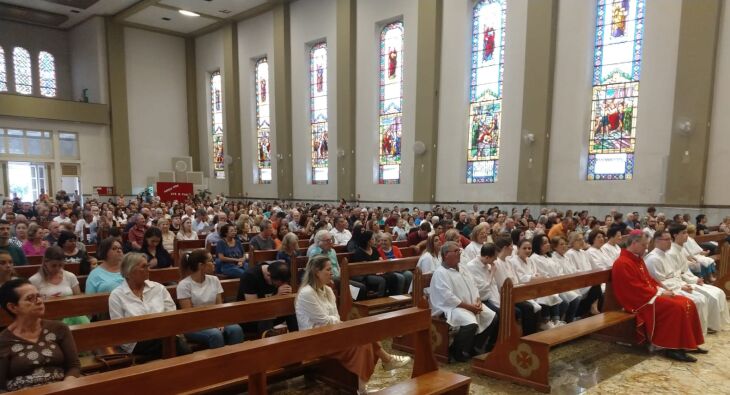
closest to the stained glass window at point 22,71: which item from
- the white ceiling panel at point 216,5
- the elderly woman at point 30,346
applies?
the white ceiling panel at point 216,5

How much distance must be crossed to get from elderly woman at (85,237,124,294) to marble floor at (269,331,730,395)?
1.66 meters

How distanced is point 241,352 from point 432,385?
122 cm

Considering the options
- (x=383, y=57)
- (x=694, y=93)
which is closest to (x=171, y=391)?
(x=694, y=93)

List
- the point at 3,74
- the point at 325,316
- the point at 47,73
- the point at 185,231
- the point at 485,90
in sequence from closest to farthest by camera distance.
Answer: the point at 325,316, the point at 185,231, the point at 485,90, the point at 3,74, the point at 47,73

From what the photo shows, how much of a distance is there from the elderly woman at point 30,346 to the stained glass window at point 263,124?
17.8 m

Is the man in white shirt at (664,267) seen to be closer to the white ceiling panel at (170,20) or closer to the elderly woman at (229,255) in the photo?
the elderly woman at (229,255)

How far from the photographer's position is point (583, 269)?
5457 millimetres

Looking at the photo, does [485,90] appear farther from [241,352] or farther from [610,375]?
[241,352]

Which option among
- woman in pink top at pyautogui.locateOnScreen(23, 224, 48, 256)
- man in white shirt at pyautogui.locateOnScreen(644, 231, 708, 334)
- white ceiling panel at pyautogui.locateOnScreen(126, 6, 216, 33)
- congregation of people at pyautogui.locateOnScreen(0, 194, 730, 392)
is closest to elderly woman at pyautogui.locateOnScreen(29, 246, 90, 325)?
congregation of people at pyautogui.locateOnScreen(0, 194, 730, 392)

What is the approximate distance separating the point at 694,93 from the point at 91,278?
11.9 metres

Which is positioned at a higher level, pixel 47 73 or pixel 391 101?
pixel 47 73

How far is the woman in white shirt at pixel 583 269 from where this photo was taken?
16.8ft

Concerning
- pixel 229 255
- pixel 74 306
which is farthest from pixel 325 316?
pixel 229 255

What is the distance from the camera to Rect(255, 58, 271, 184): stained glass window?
19.9 meters
